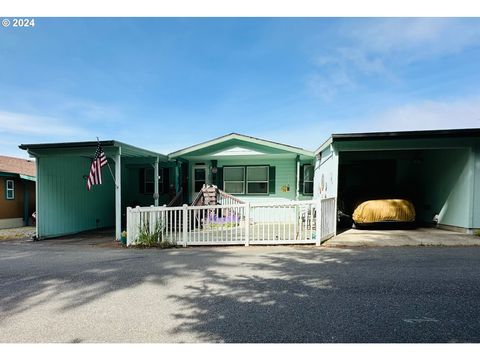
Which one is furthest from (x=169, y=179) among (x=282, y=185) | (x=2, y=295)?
(x=2, y=295)

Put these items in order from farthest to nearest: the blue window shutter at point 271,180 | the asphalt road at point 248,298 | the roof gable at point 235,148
Answer: 1. the blue window shutter at point 271,180
2. the roof gable at point 235,148
3. the asphalt road at point 248,298

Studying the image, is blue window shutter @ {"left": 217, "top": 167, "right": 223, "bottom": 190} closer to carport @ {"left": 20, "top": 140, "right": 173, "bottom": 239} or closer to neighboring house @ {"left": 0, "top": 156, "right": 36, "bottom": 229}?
carport @ {"left": 20, "top": 140, "right": 173, "bottom": 239}

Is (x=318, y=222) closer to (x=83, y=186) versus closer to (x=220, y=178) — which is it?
(x=220, y=178)

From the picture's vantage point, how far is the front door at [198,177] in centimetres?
1308

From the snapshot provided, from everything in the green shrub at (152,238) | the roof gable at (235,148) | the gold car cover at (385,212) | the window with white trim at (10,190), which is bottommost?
the green shrub at (152,238)

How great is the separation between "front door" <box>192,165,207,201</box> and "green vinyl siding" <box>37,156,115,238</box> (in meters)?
4.64

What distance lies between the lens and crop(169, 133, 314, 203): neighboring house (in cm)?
1163

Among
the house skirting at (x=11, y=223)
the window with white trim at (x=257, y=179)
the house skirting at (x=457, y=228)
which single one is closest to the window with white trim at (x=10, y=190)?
the house skirting at (x=11, y=223)

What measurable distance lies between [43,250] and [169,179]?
275 inches

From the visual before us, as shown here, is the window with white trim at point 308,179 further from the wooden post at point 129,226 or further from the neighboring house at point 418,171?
the wooden post at point 129,226

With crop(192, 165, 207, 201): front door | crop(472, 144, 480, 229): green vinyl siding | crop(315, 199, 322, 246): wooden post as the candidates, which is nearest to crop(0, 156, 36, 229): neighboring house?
crop(192, 165, 207, 201): front door

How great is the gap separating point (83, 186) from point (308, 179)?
10.9 metres

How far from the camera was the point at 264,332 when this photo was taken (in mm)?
2629

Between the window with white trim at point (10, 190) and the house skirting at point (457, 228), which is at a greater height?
the window with white trim at point (10, 190)
